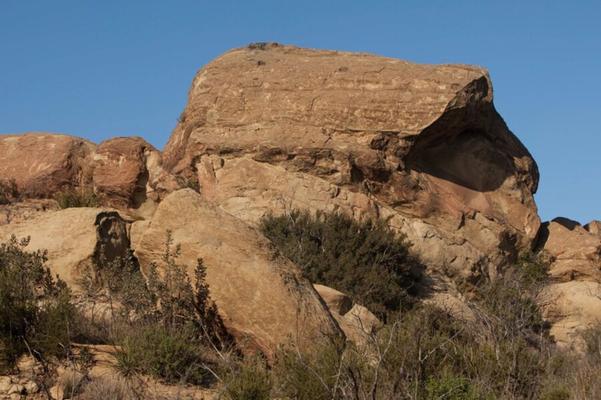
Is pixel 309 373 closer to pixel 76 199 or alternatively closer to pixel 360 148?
pixel 360 148

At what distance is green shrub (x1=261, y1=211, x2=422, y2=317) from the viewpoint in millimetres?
13383

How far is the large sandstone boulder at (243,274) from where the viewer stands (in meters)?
9.20

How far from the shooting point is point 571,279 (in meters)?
18.5

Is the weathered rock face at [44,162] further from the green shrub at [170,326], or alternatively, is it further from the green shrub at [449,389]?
the green shrub at [449,389]

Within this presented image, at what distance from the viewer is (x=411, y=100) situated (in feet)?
56.1

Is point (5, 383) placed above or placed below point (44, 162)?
below

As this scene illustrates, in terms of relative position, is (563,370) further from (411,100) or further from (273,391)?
(411,100)

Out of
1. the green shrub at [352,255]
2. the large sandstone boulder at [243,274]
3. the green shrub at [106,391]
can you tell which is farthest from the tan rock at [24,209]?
the green shrub at [106,391]

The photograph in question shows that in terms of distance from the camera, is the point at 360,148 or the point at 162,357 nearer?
the point at 162,357

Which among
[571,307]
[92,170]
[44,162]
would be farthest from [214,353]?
[44,162]

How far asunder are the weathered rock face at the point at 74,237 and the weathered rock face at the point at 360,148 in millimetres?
4263

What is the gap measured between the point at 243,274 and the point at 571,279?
1127 cm

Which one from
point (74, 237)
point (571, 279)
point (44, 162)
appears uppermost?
point (571, 279)

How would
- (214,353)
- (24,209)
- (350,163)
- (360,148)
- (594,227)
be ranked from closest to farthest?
(214,353) → (24,209) → (350,163) → (360,148) → (594,227)
